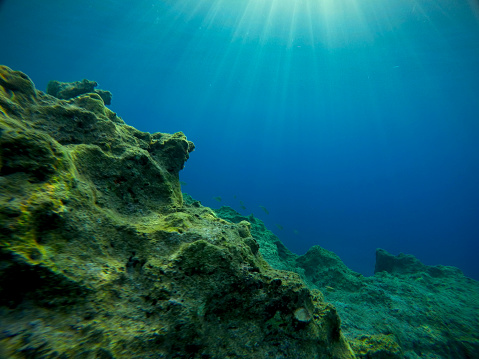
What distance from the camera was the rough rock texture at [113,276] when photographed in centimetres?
132

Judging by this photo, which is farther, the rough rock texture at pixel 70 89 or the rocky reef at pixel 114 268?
the rough rock texture at pixel 70 89

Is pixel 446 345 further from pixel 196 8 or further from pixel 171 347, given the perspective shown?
pixel 196 8

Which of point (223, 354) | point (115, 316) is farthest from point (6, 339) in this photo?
point (223, 354)

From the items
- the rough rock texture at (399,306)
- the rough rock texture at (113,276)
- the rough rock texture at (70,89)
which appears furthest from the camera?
the rough rock texture at (70,89)

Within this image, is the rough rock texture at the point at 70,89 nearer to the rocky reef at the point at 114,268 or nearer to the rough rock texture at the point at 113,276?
the rocky reef at the point at 114,268

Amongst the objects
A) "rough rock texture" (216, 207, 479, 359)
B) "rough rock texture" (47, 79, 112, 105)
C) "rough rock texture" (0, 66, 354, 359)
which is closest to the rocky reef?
"rough rock texture" (0, 66, 354, 359)

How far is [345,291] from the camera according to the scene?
24.6 feet

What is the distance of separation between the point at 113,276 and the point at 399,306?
28.5 ft

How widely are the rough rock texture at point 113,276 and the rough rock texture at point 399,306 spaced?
256 centimetres

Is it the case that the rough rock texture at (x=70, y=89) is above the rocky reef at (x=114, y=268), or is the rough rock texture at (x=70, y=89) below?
above

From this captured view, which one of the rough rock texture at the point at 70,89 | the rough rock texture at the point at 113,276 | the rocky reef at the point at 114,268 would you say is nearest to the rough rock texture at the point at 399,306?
the rocky reef at the point at 114,268

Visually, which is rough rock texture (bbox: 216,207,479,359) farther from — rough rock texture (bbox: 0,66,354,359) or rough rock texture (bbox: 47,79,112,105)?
rough rock texture (bbox: 47,79,112,105)

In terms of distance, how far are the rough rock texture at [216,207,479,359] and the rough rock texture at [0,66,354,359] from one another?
2.56 meters

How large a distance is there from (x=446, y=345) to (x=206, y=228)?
788 cm
